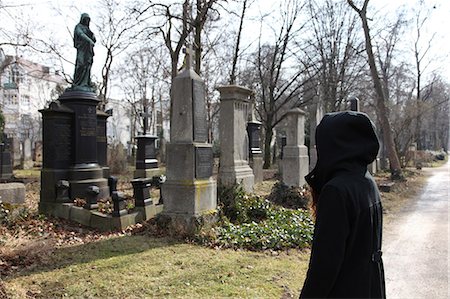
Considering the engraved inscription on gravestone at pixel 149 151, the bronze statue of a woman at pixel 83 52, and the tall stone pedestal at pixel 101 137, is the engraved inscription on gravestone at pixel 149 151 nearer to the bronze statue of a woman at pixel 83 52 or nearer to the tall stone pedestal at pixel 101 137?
the tall stone pedestal at pixel 101 137

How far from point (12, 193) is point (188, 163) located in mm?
4873

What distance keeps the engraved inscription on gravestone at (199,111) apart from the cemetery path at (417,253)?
4072 mm

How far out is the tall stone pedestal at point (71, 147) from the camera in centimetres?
906

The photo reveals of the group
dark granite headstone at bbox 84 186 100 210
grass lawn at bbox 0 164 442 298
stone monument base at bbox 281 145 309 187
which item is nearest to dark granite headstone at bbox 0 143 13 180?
dark granite headstone at bbox 84 186 100 210

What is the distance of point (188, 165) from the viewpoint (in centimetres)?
718

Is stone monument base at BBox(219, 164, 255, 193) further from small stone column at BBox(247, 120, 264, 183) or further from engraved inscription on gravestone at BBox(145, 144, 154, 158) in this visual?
engraved inscription on gravestone at BBox(145, 144, 154, 158)

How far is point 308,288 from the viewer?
1847 mm

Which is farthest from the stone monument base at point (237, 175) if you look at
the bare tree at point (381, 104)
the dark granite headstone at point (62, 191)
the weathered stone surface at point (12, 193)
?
the bare tree at point (381, 104)

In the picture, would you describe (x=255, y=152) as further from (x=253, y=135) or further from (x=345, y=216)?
(x=345, y=216)

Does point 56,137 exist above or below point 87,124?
below

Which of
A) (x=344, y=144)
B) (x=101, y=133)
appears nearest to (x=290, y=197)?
(x=101, y=133)

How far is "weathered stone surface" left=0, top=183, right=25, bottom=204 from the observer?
883 centimetres

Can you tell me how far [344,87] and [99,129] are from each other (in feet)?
72.3

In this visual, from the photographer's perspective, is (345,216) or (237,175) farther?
(237,175)
